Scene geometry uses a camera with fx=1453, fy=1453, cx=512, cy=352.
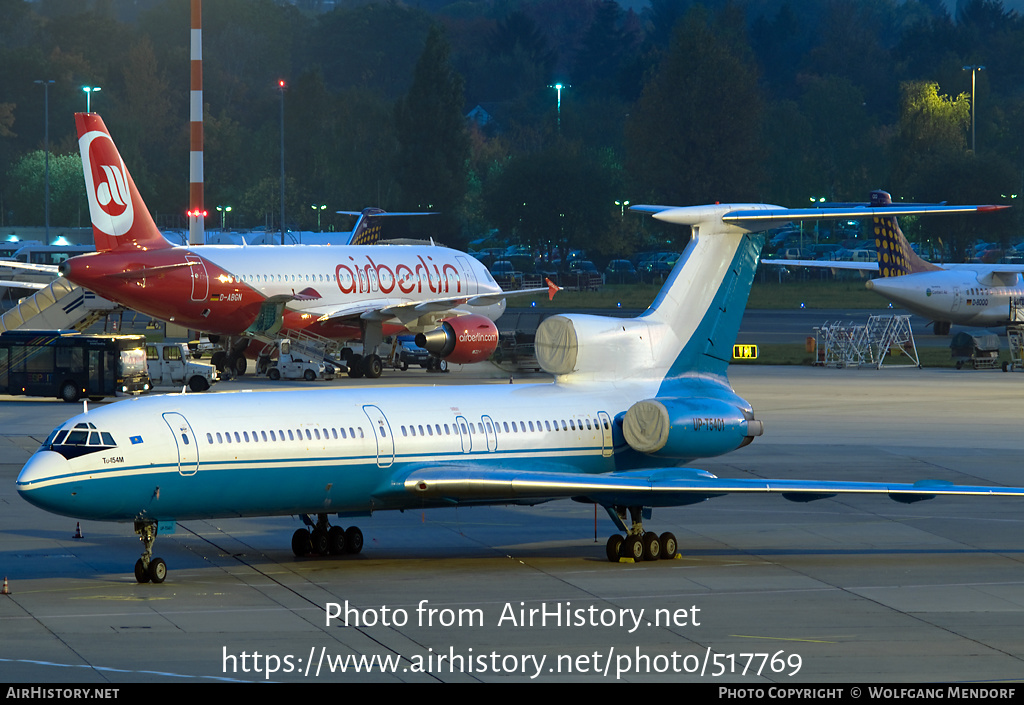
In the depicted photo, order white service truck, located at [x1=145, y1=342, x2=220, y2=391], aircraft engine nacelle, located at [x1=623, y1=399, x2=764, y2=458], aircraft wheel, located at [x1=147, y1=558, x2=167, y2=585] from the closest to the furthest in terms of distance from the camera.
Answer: aircraft wheel, located at [x1=147, y1=558, x2=167, y2=585] < aircraft engine nacelle, located at [x1=623, y1=399, x2=764, y2=458] < white service truck, located at [x1=145, y1=342, x2=220, y2=391]

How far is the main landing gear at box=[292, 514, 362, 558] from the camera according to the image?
1071 inches

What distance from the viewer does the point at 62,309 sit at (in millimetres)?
65125

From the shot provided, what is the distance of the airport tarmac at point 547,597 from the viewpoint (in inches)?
749

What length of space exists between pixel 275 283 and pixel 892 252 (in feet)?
108

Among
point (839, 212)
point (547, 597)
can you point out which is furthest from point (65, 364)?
point (839, 212)

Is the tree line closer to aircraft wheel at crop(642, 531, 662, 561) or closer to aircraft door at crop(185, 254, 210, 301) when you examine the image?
aircraft door at crop(185, 254, 210, 301)

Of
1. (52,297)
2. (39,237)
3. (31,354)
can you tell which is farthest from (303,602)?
(39,237)

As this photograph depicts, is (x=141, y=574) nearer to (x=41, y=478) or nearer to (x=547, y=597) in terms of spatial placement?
(x=41, y=478)

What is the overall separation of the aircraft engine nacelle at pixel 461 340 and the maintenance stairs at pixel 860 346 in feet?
64.1

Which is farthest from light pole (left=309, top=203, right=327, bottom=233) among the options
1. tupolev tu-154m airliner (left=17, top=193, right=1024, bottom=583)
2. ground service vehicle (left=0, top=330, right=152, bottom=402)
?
tupolev tu-154m airliner (left=17, top=193, right=1024, bottom=583)

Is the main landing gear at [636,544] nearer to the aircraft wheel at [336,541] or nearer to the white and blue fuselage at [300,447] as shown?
the white and blue fuselage at [300,447]

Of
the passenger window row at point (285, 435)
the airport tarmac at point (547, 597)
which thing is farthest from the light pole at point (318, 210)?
the passenger window row at point (285, 435)

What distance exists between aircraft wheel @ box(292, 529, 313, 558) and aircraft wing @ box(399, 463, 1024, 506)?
2.69 meters

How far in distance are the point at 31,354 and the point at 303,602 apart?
1409 inches
